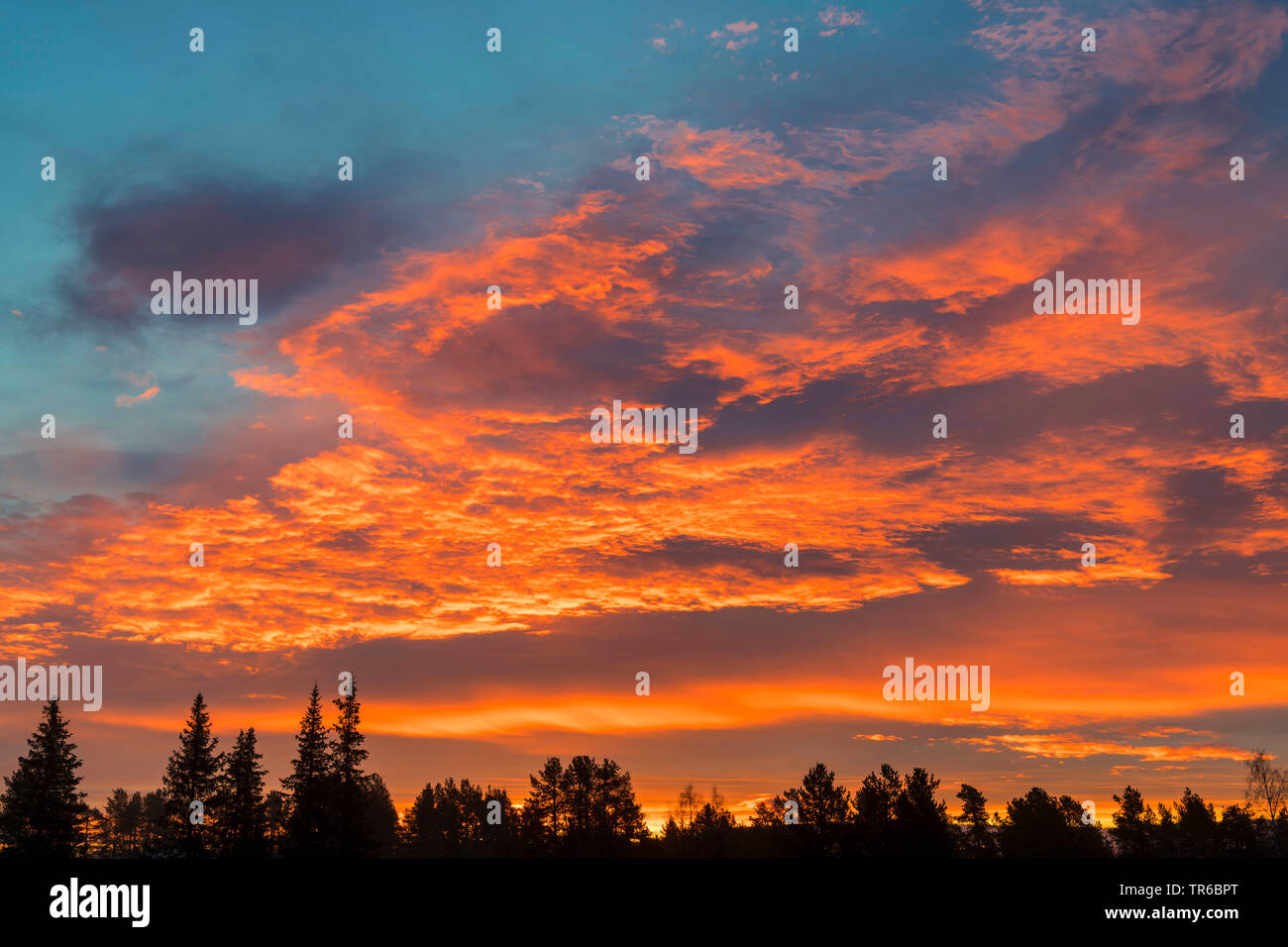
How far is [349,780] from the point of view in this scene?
9069 centimetres

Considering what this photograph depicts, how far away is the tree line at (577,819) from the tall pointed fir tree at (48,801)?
0.44 feet

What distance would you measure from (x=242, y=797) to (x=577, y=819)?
43.7 m

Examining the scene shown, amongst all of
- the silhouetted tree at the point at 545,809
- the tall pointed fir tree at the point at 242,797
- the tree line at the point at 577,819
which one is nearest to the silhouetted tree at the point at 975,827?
the tree line at the point at 577,819

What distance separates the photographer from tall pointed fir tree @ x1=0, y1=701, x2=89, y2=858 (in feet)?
299

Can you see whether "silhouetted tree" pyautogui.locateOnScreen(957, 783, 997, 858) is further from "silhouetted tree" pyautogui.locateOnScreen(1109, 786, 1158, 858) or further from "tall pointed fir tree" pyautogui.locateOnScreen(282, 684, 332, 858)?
"tall pointed fir tree" pyautogui.locateOnScreen(282, 684, 332, 858)

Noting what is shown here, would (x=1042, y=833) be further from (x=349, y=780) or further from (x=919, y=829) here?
(x=349, y=780)

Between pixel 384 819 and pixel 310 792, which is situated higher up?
pixel 310 792

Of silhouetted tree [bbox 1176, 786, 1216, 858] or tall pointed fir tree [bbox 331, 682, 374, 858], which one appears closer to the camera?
tall pointed fir tree [bbox 331, 682, 374, 858]

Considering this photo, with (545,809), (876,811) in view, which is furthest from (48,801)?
(876,811)

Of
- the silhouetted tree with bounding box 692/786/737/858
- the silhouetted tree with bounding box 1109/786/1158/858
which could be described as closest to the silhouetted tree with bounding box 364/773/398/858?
the silhouetted tree with bounding box 692/786/737/858

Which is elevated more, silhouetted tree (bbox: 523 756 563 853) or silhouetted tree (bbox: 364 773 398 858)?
silhouetted tree (bbox: 523 756 563 853)

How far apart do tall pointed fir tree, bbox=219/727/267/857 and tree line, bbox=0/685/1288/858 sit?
13 cm
